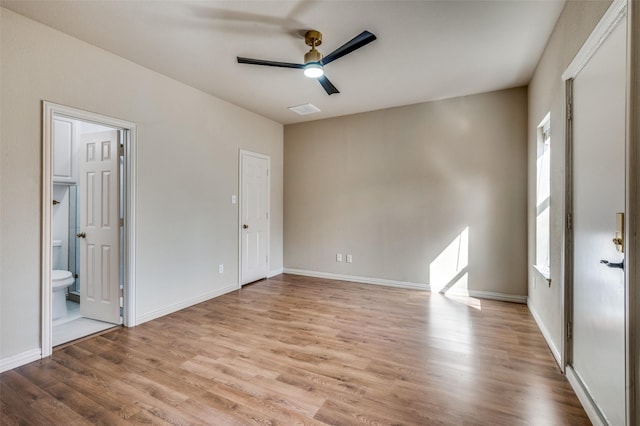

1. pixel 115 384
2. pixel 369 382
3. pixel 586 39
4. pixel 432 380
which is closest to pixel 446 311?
pixel 432 380

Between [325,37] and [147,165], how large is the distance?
2.32 meters

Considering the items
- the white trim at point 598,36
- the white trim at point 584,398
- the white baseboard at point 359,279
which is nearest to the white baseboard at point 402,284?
the white baseboard at point 359,279

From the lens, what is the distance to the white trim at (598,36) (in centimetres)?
144

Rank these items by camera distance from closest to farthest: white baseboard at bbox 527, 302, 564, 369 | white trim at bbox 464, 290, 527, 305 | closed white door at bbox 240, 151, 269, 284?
white baseboard at bbox 527, 302, 564, 369 → white trim at bbox 464, 290, 527, 305 → closed white door at bbox 240, 151, 269, 284

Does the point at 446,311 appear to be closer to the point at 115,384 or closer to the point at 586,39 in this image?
the point at 586,39

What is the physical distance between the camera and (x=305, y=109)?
475 centimetres

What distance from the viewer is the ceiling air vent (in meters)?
4.60

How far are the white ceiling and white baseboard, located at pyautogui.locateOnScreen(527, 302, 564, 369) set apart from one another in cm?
269

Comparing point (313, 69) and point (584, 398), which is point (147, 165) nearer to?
point (313, 69)

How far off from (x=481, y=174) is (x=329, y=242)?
102 inches

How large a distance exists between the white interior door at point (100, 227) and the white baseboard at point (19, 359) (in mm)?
749

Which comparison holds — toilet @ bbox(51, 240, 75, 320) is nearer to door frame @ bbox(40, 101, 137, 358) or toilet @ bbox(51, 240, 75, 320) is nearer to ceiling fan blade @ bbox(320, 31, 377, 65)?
door frame @ bbox(40, 101, 137, 358)

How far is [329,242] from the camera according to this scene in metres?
5.30

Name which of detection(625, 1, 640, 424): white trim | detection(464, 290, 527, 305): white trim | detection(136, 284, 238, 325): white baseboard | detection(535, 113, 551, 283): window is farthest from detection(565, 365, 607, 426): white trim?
detection(136, 284, 238, 325): white baseboard
